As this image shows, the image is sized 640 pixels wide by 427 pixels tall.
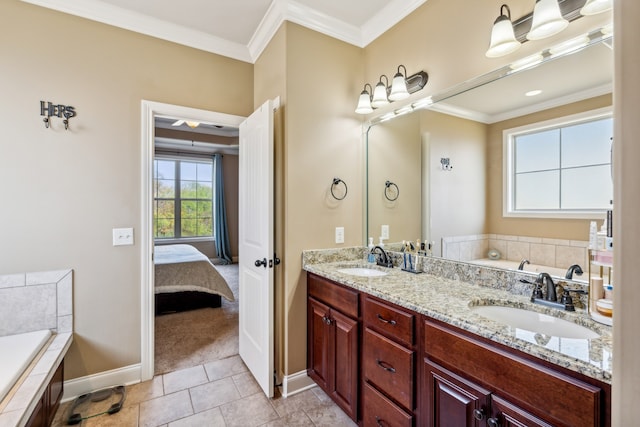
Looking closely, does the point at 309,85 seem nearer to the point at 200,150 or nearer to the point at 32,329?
the point at 32,329

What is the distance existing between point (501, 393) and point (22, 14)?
335cm

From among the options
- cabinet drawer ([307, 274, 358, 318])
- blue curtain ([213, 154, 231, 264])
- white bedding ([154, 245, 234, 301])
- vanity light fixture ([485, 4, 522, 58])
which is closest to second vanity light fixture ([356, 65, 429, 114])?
vanity light fixture ([485, 4, 522, 58])

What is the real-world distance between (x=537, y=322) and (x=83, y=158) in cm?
285

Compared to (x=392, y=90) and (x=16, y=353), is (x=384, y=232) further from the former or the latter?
(x=16, y=353)

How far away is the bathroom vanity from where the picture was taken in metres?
0.91

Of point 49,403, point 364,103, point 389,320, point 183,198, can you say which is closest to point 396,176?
point 364,103

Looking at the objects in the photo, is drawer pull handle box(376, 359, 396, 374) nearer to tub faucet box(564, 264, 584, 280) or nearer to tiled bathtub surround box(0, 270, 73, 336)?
tub faucet box(564, 264, 584, 280)

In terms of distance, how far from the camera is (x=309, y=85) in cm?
227

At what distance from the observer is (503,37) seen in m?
1.45

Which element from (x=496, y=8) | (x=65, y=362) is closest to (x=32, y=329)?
(x=65, y=362)

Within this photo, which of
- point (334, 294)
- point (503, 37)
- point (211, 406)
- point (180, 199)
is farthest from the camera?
point (180, 199)

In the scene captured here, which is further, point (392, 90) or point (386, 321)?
point (392, 90)

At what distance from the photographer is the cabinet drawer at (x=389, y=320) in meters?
1.43

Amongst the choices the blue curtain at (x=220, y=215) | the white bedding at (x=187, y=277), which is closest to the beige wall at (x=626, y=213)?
the white bedding at (x=187, y=277)
